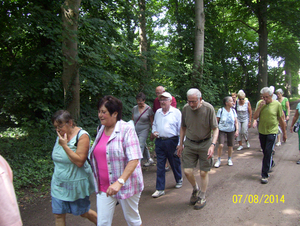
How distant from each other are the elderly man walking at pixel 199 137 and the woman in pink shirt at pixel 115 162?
5.66 ft

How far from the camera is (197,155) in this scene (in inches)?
175

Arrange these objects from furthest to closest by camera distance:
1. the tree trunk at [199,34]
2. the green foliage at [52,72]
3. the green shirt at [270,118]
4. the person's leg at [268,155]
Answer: the tree trunk at [199,34] < the green foliage at [52,72] < the green shirt at [270,118] < the person's leg at [268,155]

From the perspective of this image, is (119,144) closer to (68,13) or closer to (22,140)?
(68,13)

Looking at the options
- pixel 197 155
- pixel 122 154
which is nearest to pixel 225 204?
pixel 197 155

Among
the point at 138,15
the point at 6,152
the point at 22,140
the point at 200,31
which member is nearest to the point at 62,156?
the point at 6,152

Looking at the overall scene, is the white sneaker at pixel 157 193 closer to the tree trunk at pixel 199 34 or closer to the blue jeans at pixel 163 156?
the blue jeans at pixel 163 156

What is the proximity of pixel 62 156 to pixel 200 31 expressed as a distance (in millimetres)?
10277

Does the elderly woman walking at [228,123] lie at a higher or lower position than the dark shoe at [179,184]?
higher

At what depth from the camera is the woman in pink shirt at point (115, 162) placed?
2.71 m

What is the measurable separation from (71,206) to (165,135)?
238 cm

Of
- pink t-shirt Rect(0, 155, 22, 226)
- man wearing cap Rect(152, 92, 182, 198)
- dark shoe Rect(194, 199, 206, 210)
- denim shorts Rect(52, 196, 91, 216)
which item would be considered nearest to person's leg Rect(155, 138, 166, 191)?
man wearing cap Rect(152, 92, 182, 198)

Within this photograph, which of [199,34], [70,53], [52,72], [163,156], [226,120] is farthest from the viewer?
[199,34]

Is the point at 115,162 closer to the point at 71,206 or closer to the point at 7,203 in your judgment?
the point at 71,206
